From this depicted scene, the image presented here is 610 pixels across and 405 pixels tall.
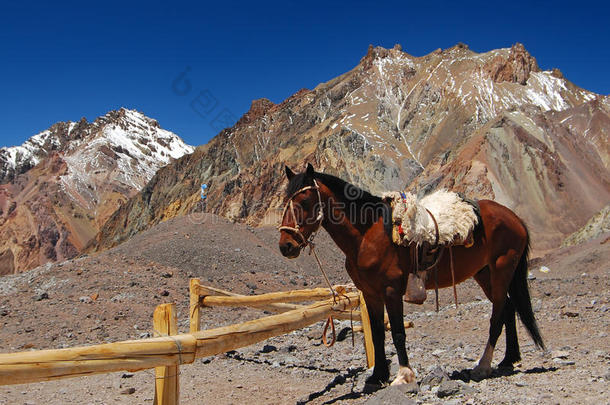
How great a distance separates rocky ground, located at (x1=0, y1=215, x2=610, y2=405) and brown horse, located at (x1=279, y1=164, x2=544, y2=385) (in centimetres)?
55

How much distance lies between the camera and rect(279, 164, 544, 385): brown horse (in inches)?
177

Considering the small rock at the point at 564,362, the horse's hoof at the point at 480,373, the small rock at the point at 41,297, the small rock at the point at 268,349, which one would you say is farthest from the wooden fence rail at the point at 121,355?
the small rock at the point at 41,297

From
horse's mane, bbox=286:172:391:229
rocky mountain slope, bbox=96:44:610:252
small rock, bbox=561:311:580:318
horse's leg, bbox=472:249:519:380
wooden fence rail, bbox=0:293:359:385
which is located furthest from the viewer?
rocky mountain slope, bbox=96:44:610:252

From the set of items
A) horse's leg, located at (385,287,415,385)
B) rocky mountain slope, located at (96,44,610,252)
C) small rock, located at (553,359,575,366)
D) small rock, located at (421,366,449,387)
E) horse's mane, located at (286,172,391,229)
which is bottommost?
small rock, located at (553,359,575,366)

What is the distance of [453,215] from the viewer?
16.1 feet

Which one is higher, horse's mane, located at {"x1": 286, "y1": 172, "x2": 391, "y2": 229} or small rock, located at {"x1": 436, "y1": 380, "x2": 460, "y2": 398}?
horse's mane, located at {"x1": 286, "y1": 172, "x2": 391, "y2": 229}

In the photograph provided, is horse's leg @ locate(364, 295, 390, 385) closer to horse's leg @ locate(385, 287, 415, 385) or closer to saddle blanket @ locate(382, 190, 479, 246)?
horse's leg @ locate(385, 287, 415, 385)

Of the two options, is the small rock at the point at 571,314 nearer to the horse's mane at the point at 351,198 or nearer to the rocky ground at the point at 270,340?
the rocky ground at the point at 270,340

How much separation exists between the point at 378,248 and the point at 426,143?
59.4 meters

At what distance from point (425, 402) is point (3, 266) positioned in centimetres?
11989

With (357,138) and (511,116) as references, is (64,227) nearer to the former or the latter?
(357,138)

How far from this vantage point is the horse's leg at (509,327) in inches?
207

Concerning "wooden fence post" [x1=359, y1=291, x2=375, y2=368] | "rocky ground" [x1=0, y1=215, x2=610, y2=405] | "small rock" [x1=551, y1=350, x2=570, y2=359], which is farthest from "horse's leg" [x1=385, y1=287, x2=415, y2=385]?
"small rock" [x1=551, y1=350, x2=570, y2=359]

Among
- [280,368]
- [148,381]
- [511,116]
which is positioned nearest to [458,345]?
[280,368]
